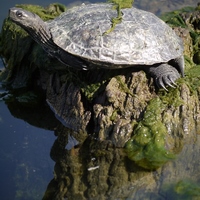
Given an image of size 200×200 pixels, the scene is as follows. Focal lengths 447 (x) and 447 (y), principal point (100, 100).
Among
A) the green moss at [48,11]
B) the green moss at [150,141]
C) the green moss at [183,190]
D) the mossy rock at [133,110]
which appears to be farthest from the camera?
the green moss at [48,11]

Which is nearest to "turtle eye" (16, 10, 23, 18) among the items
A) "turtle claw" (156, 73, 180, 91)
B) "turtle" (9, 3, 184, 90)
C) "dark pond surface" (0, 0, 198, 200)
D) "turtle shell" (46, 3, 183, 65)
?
"turtle" (9, 3, 184, 90)

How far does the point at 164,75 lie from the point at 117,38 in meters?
0.62

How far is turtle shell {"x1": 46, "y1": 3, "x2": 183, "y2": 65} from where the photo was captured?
4.57m

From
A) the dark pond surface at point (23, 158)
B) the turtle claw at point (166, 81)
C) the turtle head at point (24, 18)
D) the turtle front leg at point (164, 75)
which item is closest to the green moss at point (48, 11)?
the turtle head at point (24, 18)

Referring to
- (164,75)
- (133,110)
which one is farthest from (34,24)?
(164,75)

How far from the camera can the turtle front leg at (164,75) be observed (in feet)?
14.8

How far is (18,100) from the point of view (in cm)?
578

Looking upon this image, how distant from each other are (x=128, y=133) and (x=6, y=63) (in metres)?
2.83

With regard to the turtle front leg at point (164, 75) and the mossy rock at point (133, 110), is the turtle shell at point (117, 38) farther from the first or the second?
the mossy rock at point (133, 110)

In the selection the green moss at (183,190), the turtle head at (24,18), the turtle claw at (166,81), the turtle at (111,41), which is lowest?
the green moss at (183,190)

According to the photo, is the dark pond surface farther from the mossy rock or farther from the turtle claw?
the turtle claw

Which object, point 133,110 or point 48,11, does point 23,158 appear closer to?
point 133,110

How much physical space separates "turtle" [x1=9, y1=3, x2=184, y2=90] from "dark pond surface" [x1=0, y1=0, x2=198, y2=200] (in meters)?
0.95

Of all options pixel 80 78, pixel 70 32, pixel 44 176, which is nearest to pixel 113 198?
pixel 44 176
